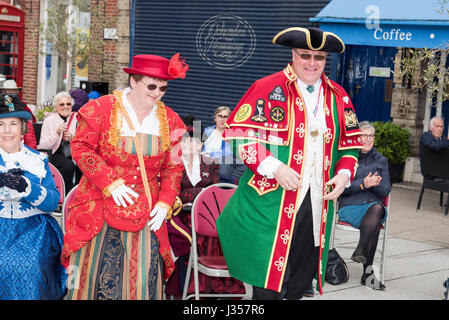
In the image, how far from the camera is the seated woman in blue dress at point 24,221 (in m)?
4.10

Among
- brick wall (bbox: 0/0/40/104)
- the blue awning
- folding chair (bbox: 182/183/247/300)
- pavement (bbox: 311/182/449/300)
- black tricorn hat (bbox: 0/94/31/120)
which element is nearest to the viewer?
black tricorn hat (bbox: 0/94/31/120)

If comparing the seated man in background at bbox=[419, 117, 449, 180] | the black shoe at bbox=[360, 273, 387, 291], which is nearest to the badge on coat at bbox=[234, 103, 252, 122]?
the black shoe at bbox=[360, 273, 387, 291]

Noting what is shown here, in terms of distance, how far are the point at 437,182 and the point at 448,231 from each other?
3.40 feet

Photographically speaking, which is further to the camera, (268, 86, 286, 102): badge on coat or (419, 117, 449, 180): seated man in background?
(419, 117, 449, 180): seated man in background

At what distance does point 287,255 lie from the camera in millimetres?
3838

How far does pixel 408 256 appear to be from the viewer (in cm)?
734

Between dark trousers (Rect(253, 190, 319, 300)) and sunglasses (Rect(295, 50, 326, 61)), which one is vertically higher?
sunglasses (Rect(295, 50, 326, 61))

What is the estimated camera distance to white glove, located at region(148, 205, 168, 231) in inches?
156

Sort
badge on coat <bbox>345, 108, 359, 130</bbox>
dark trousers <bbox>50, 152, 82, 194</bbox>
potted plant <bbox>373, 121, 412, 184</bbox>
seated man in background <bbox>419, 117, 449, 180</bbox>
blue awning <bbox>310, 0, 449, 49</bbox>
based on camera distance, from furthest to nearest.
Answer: potted plant <bbox>373, 121, 412, 184</bbox>, seated man in background <bbox>419, 117, 449, 180</bbox>, blue awning <bbox>310, 0, 449, 49</bbox>, dark trousers <bbox>50, 152, 82, 194</bbox>, badge on coat <bbox>345, 108, 359, 130</bbox>

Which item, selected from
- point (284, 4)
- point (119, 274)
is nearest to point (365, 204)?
point (119, 274)

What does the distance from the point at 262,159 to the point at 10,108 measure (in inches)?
63.5

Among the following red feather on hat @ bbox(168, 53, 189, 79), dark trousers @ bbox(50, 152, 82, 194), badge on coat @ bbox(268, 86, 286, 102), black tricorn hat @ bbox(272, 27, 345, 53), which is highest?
black tricorn hat @ bbox(272, 27, 345, 53)

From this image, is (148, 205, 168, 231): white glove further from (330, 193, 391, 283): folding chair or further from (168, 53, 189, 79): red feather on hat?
(330, 193, 391, 283): folding chair
